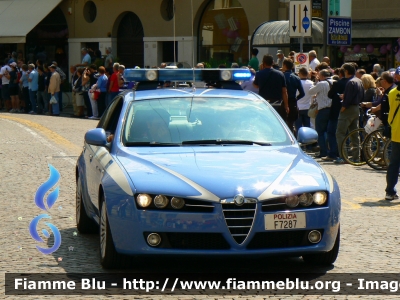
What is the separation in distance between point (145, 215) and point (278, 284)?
1.11 metres

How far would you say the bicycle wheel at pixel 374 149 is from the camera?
16844mm

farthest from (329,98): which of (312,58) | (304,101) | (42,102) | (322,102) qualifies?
(42,102)

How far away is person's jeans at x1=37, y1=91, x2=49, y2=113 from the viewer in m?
35.3

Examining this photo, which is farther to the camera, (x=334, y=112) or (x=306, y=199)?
(x=334, y=112)

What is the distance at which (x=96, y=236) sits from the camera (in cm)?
938

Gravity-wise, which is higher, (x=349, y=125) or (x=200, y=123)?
(x=200, y=123)

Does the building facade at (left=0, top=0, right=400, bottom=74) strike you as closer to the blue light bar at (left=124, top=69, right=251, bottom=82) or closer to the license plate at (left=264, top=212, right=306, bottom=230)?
the blue light bar at (left=124, top=69, right=251, bottom=82)

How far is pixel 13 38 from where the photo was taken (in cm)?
4016

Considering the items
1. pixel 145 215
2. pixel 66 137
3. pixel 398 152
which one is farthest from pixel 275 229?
pixel 66 137

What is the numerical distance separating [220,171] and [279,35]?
22.2 meters

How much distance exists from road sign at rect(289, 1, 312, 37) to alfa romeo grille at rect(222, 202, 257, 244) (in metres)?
15.2

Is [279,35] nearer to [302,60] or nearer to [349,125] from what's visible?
[302,60]

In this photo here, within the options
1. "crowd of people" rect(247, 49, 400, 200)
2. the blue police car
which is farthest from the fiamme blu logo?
"crowd of people" rect(247, 49, 400, 200)

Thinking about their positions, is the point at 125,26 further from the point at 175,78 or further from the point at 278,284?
the point at 278,284
